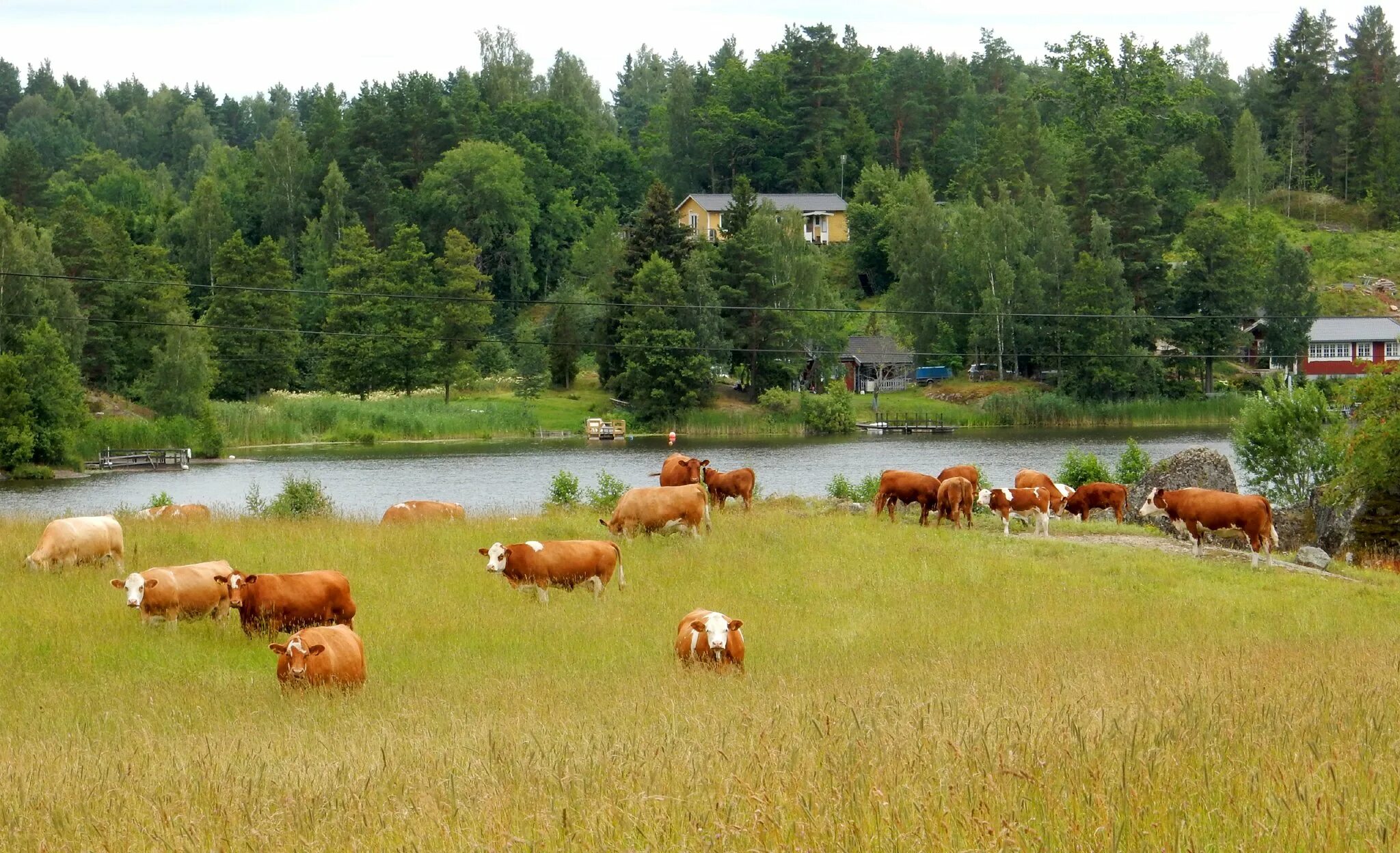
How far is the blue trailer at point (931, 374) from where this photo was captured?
312ft

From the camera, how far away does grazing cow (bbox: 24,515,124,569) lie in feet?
69.3

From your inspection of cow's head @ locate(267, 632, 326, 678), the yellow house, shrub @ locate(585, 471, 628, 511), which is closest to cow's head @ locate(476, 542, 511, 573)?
cow's head @ locate(267, 632, 326, 678)

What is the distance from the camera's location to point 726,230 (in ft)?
317

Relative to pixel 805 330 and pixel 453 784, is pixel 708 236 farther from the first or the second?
pixel 453 784

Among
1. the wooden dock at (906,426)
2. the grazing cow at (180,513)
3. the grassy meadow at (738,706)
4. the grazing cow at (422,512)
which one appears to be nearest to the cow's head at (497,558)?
the grassy meadow at (738,706)

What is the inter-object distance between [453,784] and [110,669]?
9147 mm

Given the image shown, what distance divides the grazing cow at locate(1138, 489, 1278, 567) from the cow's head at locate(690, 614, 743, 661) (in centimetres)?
1336

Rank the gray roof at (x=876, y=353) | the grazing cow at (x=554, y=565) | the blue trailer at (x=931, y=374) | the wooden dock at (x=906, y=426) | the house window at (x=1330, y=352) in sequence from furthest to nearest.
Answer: the blue trailer at (x=931, y=374) → the gray roof at (x=876, y=353) → the house window at (x=1330, y=352) → the wooden dock at (x=906, y=426) → the grazing cow at (x=554, y=565)

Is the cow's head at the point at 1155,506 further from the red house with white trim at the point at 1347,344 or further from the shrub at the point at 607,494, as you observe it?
the red house with white trim at the point at 1347,344

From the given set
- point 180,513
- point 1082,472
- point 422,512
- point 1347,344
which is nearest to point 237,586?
point 422,512

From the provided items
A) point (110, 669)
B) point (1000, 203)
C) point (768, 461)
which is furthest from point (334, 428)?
point (110, 669)

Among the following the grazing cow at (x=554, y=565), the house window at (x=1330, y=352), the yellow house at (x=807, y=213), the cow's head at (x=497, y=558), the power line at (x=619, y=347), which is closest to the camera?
the cow's head at (x=497, y=558)

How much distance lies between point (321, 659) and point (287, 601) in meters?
2.85

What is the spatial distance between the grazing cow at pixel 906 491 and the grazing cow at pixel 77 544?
46.3 ft
